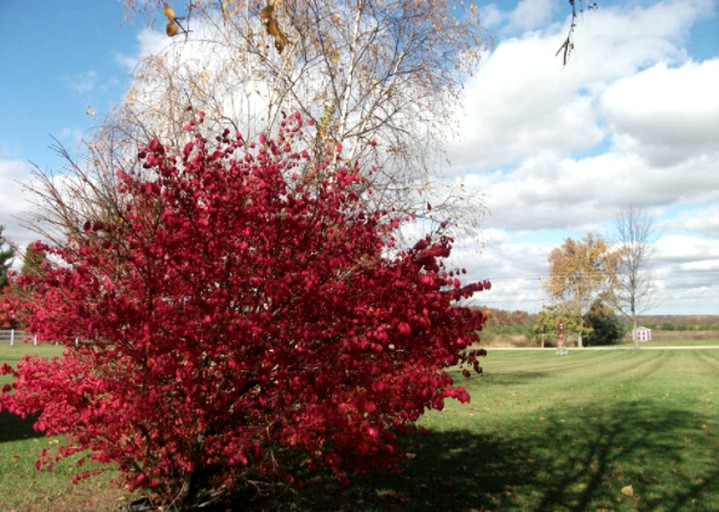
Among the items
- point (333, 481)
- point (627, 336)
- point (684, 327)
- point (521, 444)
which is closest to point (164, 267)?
point (333, 481)

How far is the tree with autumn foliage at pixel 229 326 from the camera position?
4.25 metres

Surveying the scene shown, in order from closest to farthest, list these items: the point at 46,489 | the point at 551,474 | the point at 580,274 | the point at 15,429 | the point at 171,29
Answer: the point at 171,29
the point at 46,489
the point at 551,474
the point at 15,429
the point at 580,274

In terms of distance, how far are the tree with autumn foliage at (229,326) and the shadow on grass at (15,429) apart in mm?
6239

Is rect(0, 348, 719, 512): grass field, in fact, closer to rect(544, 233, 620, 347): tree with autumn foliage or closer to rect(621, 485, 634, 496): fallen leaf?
rect(621, 485, 634, 496): fallen leaf

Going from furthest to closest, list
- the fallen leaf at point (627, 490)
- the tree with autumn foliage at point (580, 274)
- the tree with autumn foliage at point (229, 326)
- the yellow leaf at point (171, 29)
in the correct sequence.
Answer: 1. the tree with autumn foliage at point (580, 274)
2. the fallen leaf at point (627, 490)
3. the tree with autumn foliage at point (229, 326)
4. the yellow leaf at point (171, 29)

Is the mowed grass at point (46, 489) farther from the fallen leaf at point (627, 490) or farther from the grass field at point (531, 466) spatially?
the fallen leaf at point (627, 490)

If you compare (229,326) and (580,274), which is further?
(580,274)

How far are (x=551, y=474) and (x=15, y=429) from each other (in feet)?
32.5

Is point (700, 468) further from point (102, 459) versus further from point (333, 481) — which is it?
point (102, 459)

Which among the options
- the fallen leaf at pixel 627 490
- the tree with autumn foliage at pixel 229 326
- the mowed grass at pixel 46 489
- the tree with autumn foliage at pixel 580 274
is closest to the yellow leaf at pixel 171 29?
the tree with autumn foliage at pixel 229 326

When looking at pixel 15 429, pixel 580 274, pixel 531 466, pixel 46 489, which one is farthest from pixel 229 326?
pixel 580 274

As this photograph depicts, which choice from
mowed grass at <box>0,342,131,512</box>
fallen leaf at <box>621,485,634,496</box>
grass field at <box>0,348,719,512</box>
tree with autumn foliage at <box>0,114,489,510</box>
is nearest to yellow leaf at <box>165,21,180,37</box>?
tree with autumn foliage at <box>0,114,489,510</box>

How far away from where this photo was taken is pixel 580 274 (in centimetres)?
5894

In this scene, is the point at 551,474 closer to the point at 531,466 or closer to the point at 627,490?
the point at 531,466
